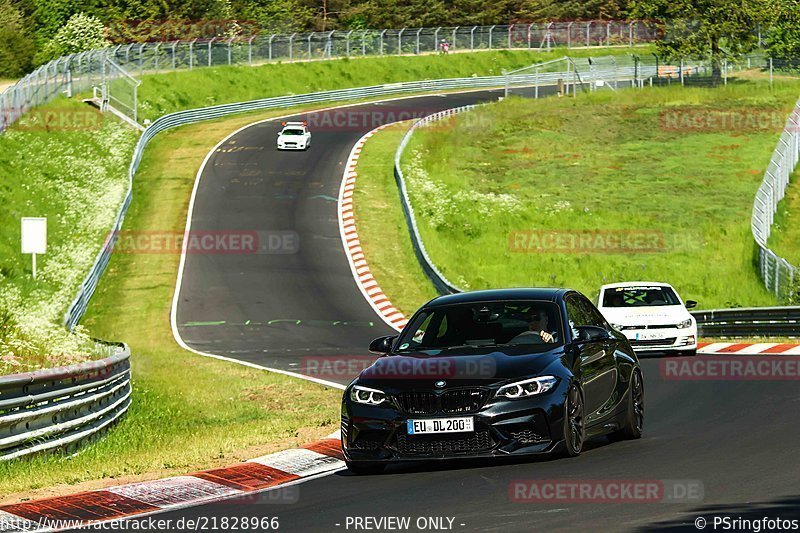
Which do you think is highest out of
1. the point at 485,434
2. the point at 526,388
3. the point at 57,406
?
the point at 526,388

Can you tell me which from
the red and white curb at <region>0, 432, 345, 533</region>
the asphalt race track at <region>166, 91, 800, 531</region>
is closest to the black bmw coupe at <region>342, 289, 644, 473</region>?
the asphalt race track at <region>166, 91, 800, 531</region>

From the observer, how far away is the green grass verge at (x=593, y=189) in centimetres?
4272

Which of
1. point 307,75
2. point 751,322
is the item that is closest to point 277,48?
point 307,75

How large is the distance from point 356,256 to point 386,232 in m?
3.22

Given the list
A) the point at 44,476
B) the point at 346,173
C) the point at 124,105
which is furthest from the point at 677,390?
the point at 124,105

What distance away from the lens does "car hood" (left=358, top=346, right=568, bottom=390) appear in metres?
11.5

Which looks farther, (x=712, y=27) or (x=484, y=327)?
(x=712, y=27)

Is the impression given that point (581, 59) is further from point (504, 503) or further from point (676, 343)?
point (504, 503)

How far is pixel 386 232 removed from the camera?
4675 centimetres

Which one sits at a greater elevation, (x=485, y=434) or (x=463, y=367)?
(x=463, y=367)

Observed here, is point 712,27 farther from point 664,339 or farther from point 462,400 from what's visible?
point 462,400

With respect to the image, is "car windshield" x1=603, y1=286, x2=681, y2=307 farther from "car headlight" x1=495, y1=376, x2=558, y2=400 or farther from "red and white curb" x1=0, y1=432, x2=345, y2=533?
"car headlight" x1=495, y1=376, x2=558, y2=400

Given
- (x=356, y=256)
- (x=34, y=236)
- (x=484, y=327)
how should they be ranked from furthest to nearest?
1. (x=356, y=256)
2. (x=34, y=236)
3. (x=484, y=327)

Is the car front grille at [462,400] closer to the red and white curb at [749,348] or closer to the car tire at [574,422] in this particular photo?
the car tire at [574,422]
